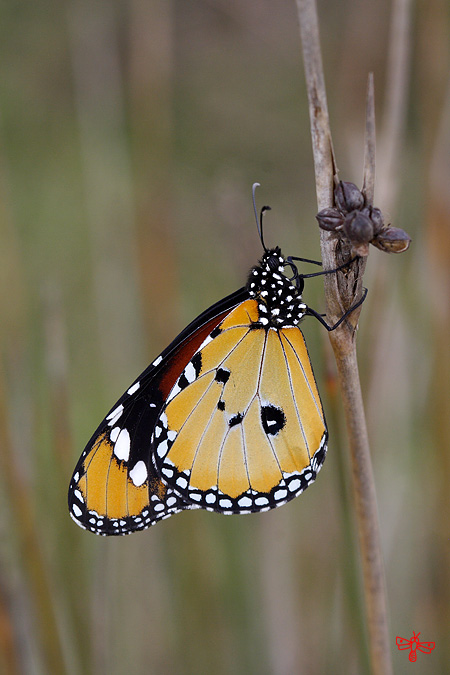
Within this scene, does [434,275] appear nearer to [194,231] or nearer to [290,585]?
[290,585]

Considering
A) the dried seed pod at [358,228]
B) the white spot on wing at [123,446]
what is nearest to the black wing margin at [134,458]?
the white spot on wing at [123,446]

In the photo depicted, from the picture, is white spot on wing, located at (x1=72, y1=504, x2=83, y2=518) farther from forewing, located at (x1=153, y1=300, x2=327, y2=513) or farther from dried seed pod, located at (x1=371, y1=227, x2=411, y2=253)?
dried seed pod, located at (x1=371, y1=227, x2=411, y2=253)

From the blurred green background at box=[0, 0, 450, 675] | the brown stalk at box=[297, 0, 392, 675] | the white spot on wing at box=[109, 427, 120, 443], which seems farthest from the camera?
the white spot on wing at box=[109, 427, 120, 443]

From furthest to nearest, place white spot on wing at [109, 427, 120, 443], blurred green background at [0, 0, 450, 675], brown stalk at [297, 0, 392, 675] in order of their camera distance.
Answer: white spot on wing at [109, 427, 120, 443] < blurred green background at [0, 0, 450, 675] < brown stalk at [297, 0, 392, 675]

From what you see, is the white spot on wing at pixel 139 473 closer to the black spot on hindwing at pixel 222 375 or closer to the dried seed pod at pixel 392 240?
the black spot on hindwing at pixel 222 375
